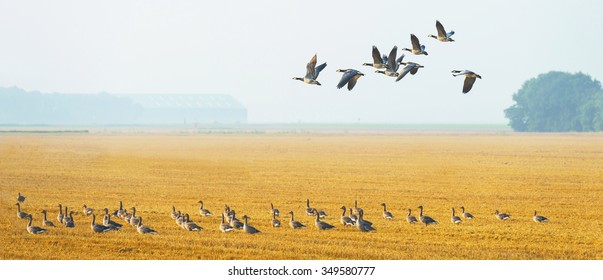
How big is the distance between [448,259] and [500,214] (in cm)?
690

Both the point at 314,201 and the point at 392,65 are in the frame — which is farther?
the point at 314,201

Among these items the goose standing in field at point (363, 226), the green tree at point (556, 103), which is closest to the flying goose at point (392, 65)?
the goose standing in field at point (363, 226)

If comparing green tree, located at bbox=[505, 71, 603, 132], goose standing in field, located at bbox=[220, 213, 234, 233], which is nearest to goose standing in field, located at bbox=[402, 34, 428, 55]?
goose standing in field, located at bbox=[220, 213, 234, 233]

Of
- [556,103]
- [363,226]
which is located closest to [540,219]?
[363,226]

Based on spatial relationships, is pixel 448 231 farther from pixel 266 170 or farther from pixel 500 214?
pixel 266 170

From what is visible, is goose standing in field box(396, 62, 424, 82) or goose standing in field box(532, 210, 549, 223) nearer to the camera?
goose standing in field box(396, 62, 424, 82)

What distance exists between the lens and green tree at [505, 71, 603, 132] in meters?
144

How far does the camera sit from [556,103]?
149m

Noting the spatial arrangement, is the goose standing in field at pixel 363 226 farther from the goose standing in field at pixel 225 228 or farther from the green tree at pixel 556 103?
the green tree at pixel 556 103

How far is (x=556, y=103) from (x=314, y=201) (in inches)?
4974

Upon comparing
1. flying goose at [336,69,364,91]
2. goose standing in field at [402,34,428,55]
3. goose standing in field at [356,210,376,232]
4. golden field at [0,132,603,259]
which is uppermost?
goose standing in field at [402,34,428,55]

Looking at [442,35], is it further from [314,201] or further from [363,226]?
[314,201]

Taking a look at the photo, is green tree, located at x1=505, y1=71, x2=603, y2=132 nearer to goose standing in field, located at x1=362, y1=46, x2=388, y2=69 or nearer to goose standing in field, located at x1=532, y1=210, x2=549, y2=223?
goose standing in field, located at x1=532, y1=210, x2=549, y2=223

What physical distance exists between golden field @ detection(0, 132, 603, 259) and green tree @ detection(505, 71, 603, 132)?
85.8m
